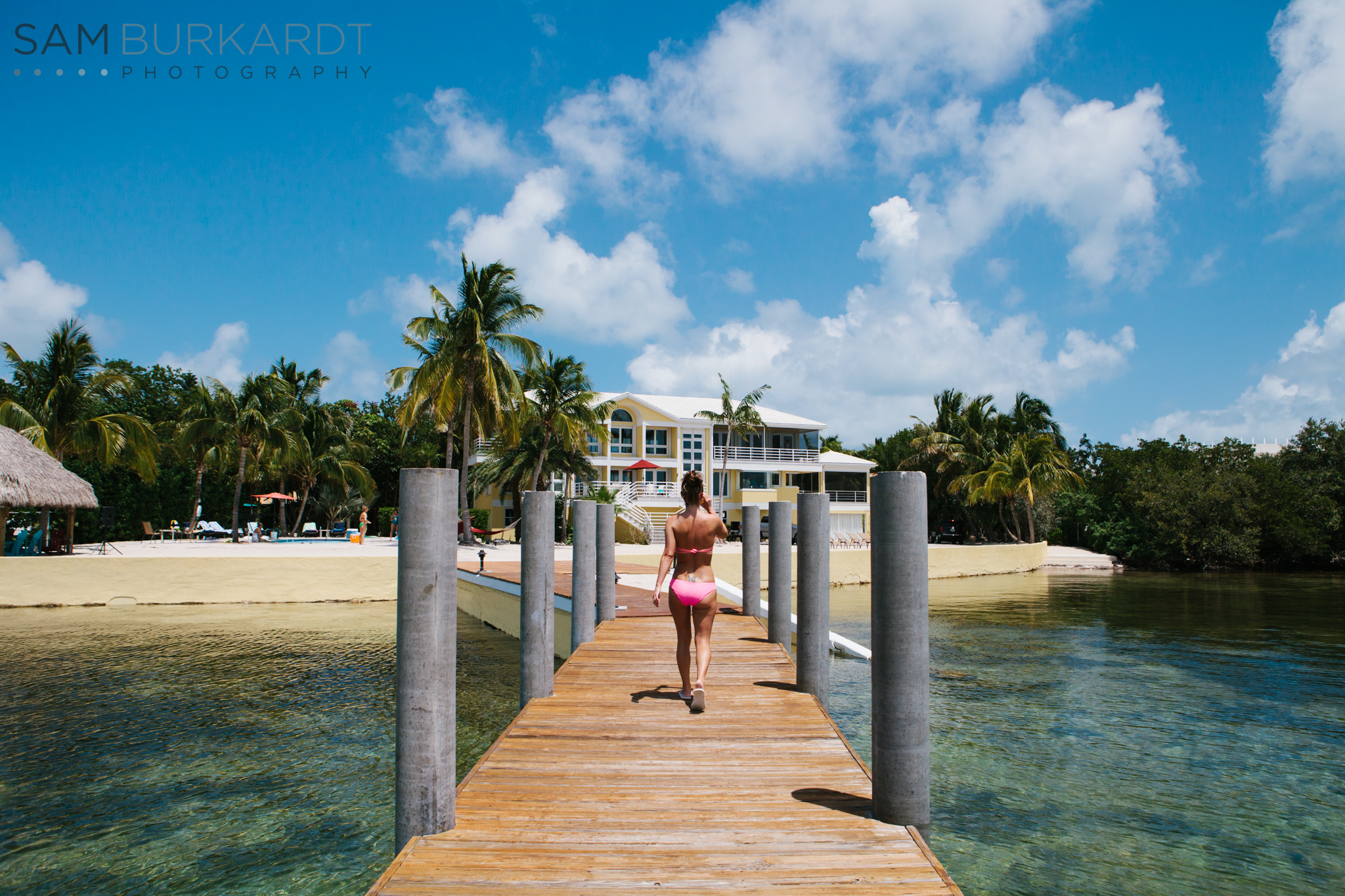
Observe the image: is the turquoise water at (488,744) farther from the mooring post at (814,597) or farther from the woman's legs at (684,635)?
the woman's legs at (684,635)

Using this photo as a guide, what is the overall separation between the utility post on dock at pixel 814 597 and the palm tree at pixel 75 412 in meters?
27.8

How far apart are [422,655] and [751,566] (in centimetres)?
677

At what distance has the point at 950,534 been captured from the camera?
5084cm

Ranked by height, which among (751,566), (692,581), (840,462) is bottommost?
(751,566)

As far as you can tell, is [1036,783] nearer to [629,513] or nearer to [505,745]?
[505,745]

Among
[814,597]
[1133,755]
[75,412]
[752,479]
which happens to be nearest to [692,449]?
[752,479]

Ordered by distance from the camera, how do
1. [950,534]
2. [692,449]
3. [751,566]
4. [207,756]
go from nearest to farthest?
[207,756]
[751,566]
[692,449]
[950,534]

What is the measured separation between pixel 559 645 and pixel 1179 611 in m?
17.2

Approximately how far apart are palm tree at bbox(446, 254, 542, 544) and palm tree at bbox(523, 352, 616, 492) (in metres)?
2.15

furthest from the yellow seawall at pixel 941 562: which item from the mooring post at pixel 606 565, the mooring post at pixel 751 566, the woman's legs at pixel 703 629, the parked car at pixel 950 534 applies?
the woman's legs at pixel 703 629

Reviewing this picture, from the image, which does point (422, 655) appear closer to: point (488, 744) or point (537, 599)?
point (537, 599)

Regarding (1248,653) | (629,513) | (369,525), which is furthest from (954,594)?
(369,525)

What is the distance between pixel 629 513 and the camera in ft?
117

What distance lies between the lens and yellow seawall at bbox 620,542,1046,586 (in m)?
23.2
